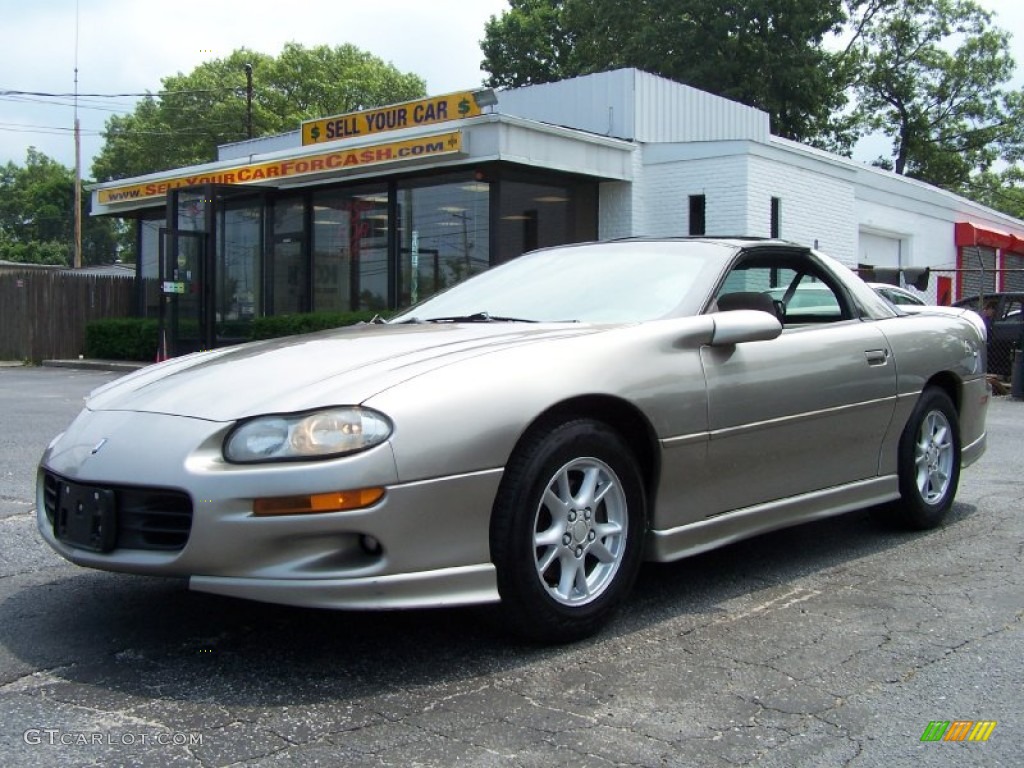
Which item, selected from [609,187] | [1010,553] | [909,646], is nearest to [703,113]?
[609,187]

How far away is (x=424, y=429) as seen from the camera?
3119 millimetres

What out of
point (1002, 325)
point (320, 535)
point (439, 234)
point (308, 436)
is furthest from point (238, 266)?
point (320, 535)

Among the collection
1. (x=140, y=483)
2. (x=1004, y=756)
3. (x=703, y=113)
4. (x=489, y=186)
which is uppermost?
(x=703, y=113)

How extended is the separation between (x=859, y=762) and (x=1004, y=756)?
388mm

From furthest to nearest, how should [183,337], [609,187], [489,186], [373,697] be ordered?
[183,337], [609,187], [489,186], [373,697]

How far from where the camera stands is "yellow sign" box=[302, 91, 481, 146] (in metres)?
15.7

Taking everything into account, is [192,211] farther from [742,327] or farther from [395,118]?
[742,327]

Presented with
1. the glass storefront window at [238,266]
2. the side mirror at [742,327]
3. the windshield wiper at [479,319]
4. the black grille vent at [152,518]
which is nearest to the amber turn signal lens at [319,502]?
the black grille vent at [152,518]

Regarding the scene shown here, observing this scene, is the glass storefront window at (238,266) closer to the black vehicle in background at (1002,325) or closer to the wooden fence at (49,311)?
the wooden fence at (49,311)

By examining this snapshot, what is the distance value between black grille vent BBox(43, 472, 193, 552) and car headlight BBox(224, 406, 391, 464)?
21 centimetres

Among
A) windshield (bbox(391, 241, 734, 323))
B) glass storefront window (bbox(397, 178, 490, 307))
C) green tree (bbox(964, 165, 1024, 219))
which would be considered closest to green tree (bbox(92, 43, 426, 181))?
green tree (bbox(964, 165, 1024, 219))

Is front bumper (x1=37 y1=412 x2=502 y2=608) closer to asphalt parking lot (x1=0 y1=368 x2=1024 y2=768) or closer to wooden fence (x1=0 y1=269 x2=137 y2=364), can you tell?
asphalt parking lot (x1=0 y1=368 x2=1024 y2=768)

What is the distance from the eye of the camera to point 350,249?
1816 centimetres

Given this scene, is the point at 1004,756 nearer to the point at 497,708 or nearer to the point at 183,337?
the point at 497,708
